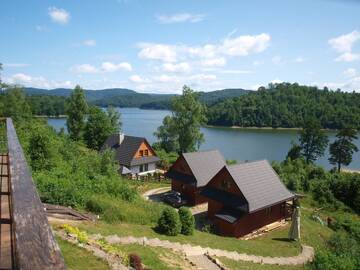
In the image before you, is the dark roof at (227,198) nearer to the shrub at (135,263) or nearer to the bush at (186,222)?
the bush at (186,222)

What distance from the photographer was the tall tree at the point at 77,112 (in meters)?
60.7

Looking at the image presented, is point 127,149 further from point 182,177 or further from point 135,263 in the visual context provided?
point 135,263

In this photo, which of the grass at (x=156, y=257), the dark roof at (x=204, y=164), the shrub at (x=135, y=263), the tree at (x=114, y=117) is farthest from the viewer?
the tree at (x=114, y=117)

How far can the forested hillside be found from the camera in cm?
13188

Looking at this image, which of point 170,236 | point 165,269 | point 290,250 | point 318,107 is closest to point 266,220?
point 290,250

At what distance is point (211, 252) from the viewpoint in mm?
16859

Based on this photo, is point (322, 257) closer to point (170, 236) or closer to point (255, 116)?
point (170, 236)

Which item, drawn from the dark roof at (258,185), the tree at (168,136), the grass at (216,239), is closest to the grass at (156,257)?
the grass at (216,239)

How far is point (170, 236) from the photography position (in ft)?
55.0

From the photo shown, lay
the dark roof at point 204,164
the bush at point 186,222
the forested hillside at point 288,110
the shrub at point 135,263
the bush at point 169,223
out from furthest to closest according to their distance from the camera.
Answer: the forested hillside at point 288,110 → the dark roof at point 204,164 → the bush at point 186,222 → the bush at point 169,223 → the shrub at point 135,263

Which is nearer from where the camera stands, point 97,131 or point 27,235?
point 27,235

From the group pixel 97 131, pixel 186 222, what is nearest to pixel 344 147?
pixel 97 131

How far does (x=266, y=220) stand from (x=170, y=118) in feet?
99.0

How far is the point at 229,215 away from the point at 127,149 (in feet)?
70.8
